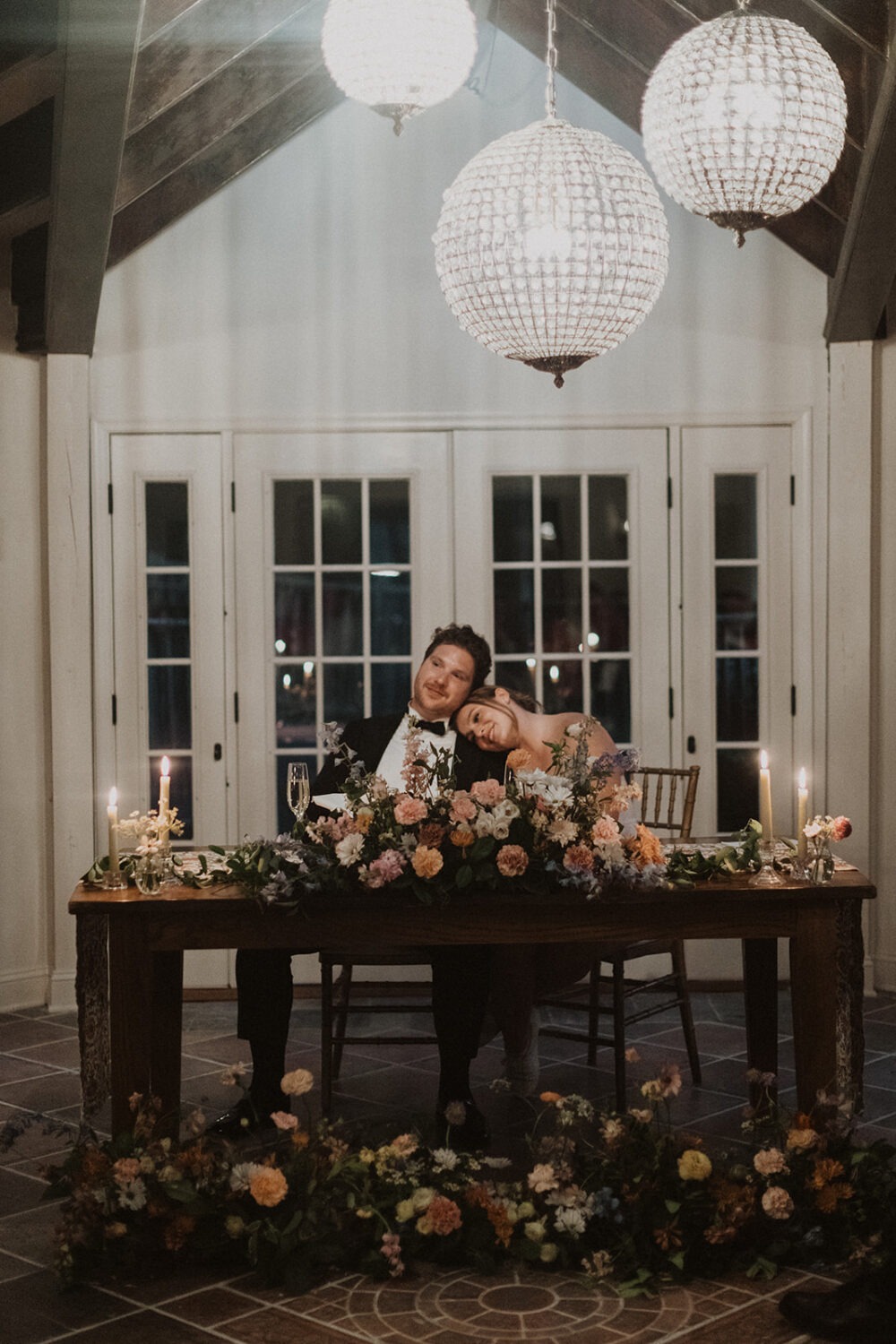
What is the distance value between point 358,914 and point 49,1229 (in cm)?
102

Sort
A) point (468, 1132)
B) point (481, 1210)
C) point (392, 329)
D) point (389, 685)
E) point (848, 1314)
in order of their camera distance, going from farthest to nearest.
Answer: point (389, 685) < point (392, 329) < point (468, 1132) < point (481, 1210) < point (848, 1314)

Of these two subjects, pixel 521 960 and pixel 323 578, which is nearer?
pixel 521 960

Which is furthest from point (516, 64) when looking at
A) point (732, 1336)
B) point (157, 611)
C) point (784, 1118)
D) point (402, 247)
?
point (732, 1336)

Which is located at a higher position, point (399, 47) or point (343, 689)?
point (399, 47)

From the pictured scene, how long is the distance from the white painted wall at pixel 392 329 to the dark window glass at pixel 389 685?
978mm

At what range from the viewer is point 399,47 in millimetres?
3252

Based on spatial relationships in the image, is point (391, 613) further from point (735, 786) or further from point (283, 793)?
point (735, 786)

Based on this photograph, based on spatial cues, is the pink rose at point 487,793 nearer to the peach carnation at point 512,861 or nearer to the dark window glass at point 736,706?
the peach carnation at point 512,861

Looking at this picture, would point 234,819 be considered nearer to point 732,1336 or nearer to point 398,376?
point 398,376

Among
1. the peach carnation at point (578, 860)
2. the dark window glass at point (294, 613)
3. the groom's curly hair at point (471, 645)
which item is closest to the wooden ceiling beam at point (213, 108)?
the dark window glass at point (294, 613)

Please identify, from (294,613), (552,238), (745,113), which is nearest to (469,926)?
(552,238)

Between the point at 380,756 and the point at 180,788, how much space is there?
142 cm

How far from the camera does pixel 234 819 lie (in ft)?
19.5

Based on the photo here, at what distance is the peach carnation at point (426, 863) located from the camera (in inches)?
139
